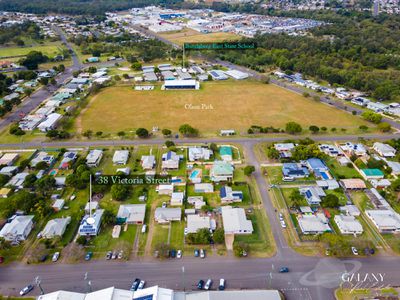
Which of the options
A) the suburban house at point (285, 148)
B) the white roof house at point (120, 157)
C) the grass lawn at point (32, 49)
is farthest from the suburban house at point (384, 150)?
the grass lawn at point (32, 49)

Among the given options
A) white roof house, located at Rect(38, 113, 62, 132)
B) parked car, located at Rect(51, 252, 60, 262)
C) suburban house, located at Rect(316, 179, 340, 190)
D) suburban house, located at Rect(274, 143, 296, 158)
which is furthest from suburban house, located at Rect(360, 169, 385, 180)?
white roof house, located at Rect(38, 113, 62, 132)

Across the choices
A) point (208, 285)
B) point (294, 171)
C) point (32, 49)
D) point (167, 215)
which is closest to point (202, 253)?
point (208, 285)

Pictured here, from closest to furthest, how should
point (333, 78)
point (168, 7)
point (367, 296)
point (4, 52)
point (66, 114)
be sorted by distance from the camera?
point (367, 296) → point (66, 114) → point (333, 78) → point (4, 52) → point (168, 7)

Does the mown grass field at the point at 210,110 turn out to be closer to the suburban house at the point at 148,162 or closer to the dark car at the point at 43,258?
the suburban house at the point at 148,162

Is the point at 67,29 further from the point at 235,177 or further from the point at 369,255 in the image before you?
the point at 369,255

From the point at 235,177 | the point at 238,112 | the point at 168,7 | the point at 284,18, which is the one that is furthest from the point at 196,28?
the point at 235,177

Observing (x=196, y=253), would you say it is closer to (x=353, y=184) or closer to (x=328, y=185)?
(x=328, y=185)
